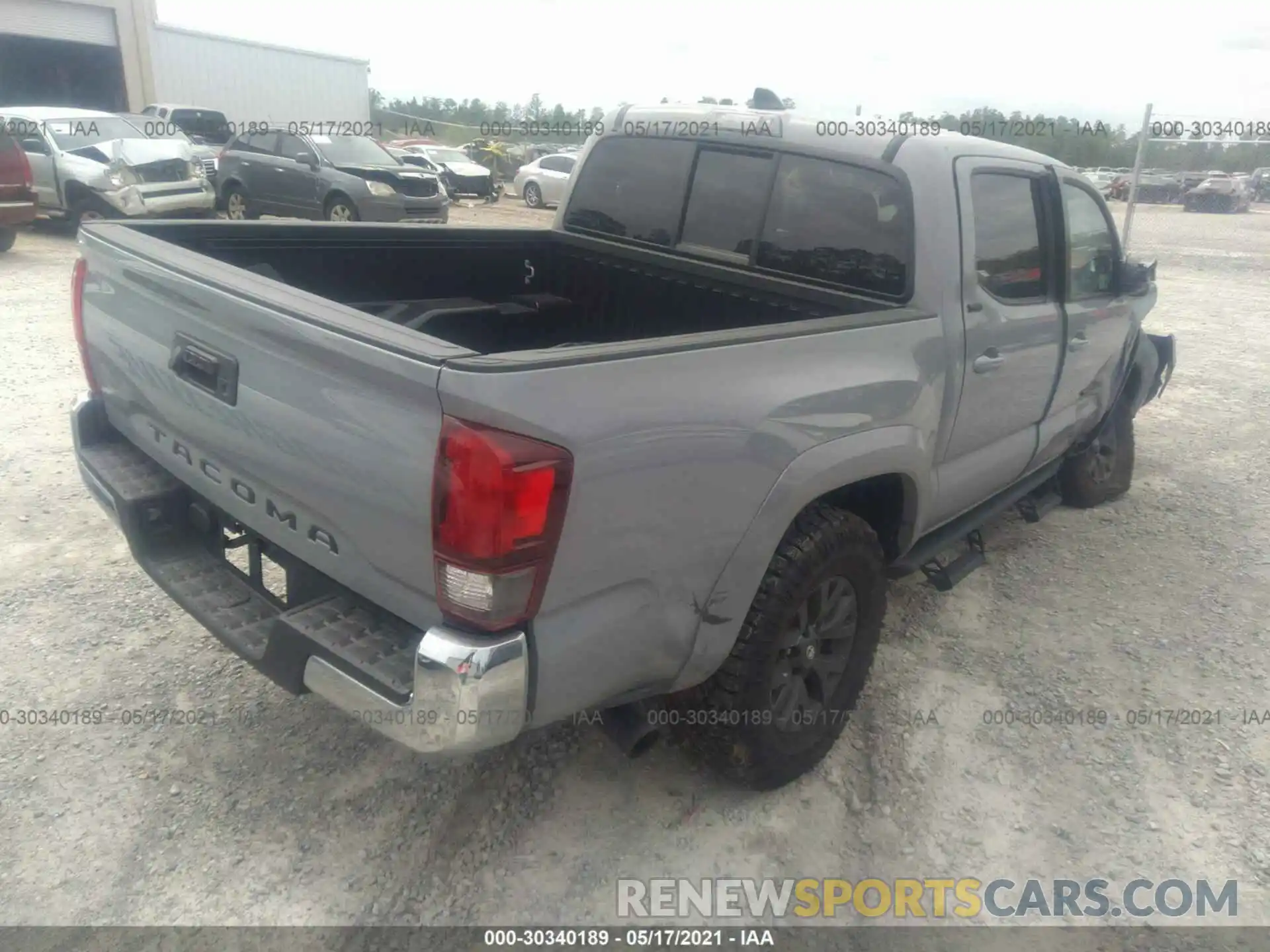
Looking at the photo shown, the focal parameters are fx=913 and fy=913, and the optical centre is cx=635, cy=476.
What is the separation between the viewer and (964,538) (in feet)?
12.6

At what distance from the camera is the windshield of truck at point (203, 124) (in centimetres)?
1980

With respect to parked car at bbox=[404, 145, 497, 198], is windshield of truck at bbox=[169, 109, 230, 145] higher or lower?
higher

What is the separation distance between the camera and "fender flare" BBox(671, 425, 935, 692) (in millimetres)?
2289

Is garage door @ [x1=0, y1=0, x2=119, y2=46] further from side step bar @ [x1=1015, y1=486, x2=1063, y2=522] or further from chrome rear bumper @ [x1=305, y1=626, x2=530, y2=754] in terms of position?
chrome rear bumper @ [x1=305, y1=626, x2=530, y2=754]

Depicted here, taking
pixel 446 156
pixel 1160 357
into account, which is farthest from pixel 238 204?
pixel 1160 357

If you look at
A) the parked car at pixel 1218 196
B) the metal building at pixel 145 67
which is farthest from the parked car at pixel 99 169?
the parked car at pixel 1218 196

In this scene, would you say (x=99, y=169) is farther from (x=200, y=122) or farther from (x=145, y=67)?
(x=145, y=67)

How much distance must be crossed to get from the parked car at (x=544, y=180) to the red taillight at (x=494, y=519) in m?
21.3

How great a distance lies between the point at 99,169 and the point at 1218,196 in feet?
96.8

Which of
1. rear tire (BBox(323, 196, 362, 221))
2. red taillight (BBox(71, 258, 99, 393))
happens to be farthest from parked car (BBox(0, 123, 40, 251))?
red taillight (BBox(71, 258, 99, 393))

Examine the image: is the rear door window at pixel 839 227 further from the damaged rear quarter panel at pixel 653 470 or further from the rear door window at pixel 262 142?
the rear door window at pixel 262 142

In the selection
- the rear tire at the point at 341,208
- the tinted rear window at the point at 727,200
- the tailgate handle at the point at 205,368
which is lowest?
the rear tire at the point at 341,208

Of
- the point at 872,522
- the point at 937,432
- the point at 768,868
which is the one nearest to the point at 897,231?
the point at 937,432

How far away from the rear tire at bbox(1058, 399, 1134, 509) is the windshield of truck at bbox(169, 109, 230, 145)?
65.0 feet
